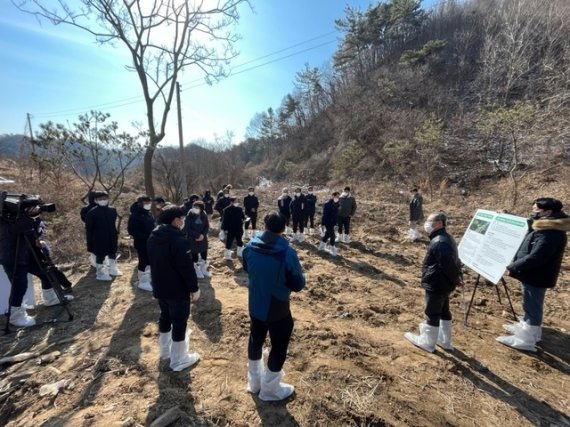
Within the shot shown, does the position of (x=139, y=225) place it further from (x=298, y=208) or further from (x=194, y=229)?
(x=298, y=208)

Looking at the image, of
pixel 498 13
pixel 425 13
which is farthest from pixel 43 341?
pixel 425 13

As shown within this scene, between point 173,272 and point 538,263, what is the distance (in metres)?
4.61

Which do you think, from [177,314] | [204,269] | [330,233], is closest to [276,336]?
[177,314]

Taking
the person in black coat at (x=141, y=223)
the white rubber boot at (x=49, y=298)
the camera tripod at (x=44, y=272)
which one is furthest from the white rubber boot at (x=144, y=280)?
the white rubber boot at (x=49, y=298)

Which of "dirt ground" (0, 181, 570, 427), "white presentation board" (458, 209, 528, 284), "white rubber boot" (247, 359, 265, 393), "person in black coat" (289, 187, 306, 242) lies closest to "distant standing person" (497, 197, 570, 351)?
"white presentation board" (458, 209, 528, 284)

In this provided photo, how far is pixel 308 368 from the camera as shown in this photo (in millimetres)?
3740

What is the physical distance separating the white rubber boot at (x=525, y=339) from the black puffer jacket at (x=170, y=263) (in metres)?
4.56

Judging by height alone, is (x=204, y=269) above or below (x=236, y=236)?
below

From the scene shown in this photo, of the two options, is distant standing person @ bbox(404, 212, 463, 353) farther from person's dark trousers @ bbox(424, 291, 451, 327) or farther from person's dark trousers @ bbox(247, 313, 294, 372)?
person's dark trousers @ bbox(247, 313, 294, 372)

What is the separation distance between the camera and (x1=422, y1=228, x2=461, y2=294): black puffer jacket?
3.81 metres

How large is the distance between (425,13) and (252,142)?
34.3 m

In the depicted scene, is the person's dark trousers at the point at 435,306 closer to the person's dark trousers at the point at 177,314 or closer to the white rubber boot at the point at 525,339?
the white rubber boot at the point at 525,339

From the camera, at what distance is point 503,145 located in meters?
21.6

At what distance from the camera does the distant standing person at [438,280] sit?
151 inches
